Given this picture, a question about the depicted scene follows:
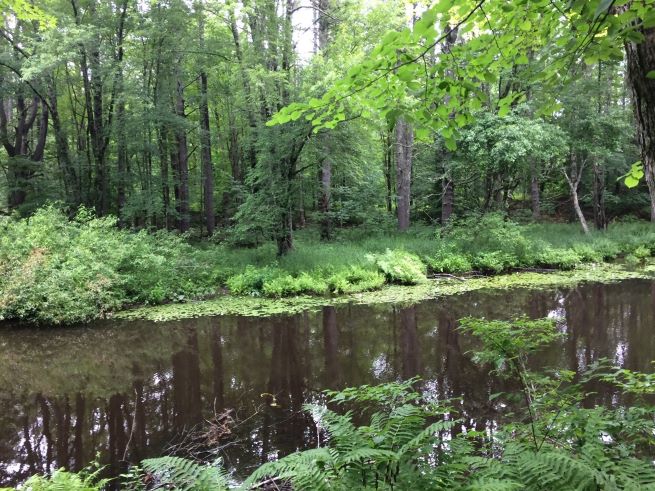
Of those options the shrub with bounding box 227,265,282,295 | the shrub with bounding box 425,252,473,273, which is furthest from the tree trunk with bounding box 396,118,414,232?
the shrub with bounding box 227,265,282,295

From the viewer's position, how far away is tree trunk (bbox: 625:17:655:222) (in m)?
2.12

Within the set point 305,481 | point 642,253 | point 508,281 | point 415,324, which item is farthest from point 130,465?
point 642,253

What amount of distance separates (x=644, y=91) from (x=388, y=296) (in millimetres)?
9395

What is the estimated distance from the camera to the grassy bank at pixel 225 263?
948 cm

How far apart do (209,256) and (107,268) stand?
11.3ft

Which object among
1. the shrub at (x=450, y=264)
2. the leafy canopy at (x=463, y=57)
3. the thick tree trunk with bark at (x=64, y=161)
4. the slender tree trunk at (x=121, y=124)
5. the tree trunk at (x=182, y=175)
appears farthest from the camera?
the tree trunk at (x=182, y=175)

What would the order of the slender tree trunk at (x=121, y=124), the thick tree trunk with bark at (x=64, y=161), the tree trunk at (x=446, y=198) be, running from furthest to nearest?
1. the thick tree trunk with bark at (x=64, y=161)
2. the tree trunk at (x=446, y=198)
3. the slender tree trunk at (x=121, y=124)

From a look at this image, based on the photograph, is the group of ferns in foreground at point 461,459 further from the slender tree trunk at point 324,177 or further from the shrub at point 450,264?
the slender tree trunk at point 324,177

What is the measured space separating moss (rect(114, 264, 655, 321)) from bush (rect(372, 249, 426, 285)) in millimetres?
305

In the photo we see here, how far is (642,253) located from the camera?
15.7 meters

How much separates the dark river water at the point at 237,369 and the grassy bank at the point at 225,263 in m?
0.90

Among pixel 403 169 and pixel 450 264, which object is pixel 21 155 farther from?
pixel 450 264

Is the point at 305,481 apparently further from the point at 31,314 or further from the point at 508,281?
the point at 508,281

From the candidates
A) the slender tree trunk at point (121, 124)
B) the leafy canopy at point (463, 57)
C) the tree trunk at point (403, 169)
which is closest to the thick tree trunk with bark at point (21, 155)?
the slender tree trunk at point (121, 124)
